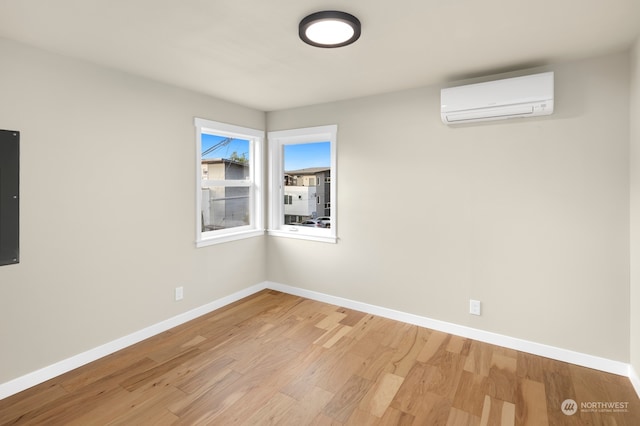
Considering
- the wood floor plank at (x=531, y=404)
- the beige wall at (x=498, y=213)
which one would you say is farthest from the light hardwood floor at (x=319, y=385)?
the beige wall at (x=498, y=213)

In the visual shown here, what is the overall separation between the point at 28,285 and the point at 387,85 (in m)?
3.25

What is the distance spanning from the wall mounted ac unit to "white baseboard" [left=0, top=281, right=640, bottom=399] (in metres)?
1.87

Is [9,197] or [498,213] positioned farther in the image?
[498,213]

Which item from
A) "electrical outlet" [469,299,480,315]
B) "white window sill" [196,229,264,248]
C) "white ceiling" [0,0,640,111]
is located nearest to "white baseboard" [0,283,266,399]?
"white window sill" [196,229,264,248]

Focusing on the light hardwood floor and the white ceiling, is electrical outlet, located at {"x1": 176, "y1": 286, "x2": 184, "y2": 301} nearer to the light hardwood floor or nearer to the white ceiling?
the light hardwood floor

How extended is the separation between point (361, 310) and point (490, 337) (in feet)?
4.20

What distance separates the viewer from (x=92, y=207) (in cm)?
255

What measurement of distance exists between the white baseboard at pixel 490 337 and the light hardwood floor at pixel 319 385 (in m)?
0.06

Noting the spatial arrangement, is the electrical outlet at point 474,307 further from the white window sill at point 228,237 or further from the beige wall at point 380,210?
the white window sill at point 228,237

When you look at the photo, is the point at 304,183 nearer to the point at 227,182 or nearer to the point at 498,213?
the point at 227,182

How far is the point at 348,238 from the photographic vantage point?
3648 millimetres

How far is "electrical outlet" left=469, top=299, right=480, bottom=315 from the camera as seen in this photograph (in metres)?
2.91

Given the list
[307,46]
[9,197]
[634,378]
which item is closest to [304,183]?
[307,46]

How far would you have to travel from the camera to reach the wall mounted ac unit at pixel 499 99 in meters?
2.39
